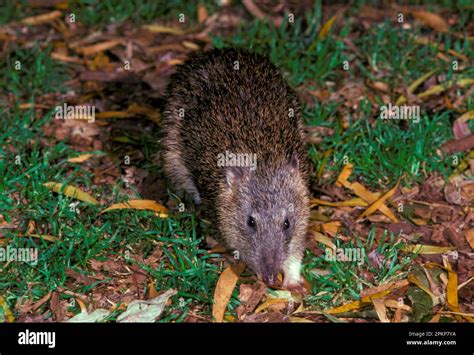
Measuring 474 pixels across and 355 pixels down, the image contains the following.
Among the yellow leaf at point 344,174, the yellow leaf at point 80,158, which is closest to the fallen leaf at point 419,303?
the yellow leaf at point 344,174

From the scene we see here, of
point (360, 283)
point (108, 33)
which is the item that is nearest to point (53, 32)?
point (108, 33)

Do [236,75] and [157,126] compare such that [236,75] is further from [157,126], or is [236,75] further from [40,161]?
[40,161]

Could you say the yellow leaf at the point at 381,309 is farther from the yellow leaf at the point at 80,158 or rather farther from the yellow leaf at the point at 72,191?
the yellow leaf at the point at 80,158

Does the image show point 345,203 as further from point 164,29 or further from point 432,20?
point 164,29

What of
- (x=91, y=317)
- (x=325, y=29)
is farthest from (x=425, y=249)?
(x=325, y=29)

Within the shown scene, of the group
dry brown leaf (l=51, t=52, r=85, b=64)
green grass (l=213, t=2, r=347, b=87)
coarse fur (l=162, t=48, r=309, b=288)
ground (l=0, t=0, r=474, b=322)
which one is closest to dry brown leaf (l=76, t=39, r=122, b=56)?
ground (l=0, t=0, r=474, b=322)

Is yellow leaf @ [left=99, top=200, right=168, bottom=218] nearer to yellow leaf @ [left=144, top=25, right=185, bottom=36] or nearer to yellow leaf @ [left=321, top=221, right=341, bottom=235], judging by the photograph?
yellow leaf @ [left=321, top=221, right=341, bottom=235]
